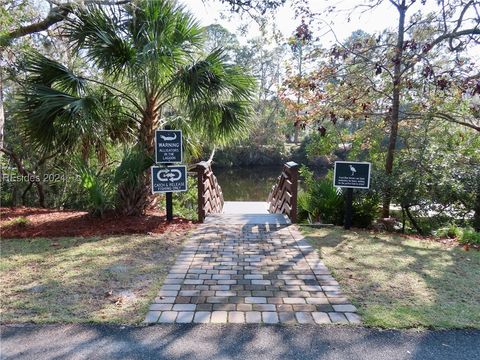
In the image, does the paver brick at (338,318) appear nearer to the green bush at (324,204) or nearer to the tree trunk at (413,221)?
the green bush at (324,204)

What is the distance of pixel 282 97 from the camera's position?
7.86 m

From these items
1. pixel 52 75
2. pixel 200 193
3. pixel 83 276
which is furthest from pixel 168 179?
pixel 83 276

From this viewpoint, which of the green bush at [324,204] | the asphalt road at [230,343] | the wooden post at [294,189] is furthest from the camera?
the green bush at [324,204]

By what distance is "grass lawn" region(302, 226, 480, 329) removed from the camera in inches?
111

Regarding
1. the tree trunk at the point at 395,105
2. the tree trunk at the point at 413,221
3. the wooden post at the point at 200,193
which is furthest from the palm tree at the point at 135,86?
the tree trunk at the point at 413,221

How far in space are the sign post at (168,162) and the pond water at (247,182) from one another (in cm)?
1213

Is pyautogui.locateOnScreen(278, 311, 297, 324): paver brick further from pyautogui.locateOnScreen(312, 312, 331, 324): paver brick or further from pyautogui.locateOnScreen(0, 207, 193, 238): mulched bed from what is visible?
pyautogui.locateOnScreen(0, 207, 193, 238): mulched bed

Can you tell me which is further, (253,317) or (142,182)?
(142,182)

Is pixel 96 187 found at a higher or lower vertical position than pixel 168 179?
lower

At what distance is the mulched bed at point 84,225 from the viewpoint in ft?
16.9

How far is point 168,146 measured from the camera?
5648 mm

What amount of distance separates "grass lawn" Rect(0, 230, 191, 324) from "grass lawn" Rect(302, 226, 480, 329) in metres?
1.87

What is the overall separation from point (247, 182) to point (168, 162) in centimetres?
1807

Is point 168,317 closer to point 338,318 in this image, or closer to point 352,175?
point 338,318
